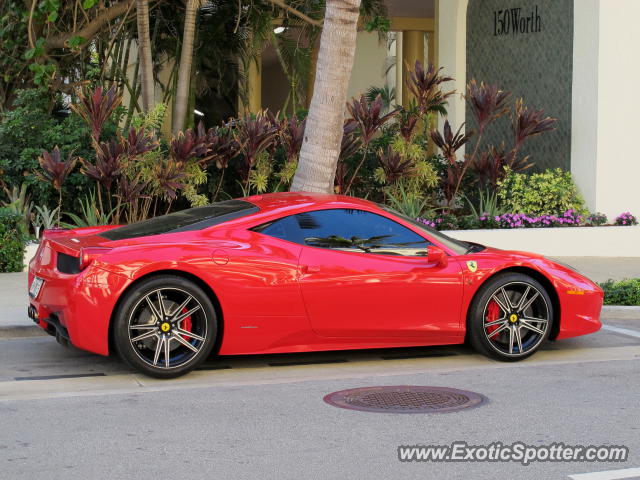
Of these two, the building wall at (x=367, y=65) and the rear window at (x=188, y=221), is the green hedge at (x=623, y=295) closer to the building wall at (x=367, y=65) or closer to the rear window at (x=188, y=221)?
the rear window at (x=188, y=221)

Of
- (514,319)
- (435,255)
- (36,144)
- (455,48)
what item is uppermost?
(455,48)

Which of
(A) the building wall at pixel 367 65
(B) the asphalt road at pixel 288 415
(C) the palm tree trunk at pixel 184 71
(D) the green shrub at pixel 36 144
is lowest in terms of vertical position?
(B) the asphalt road at pixel 288 415

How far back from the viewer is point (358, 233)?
25.7 feet

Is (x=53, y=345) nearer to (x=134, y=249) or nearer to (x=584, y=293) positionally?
(x=134, y=249)

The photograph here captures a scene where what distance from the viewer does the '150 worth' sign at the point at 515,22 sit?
17.3 m

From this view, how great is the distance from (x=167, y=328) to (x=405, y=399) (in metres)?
1.73

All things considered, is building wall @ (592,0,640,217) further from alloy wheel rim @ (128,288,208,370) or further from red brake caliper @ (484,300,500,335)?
alloy wheel rim @ (128,288,208,370)

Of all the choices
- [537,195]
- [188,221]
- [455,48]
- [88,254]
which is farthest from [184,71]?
[88,254]

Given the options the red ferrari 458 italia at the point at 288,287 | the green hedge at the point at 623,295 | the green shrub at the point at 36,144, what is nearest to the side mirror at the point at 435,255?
the red ferrari 458 italia at the point at 288,287

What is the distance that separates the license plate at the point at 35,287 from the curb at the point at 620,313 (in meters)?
5.56

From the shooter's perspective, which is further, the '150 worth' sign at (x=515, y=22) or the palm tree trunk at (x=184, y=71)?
the '150 worth' sign at (x=515, y=22)

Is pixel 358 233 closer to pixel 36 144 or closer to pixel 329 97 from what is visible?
pixel 329 97

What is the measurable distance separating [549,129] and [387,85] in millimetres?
17834

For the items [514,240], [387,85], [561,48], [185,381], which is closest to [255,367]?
[185,381]
